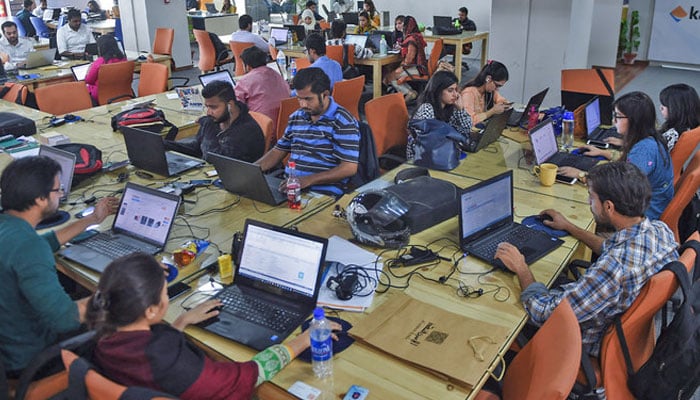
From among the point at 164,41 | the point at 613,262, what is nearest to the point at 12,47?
the point at 164,41

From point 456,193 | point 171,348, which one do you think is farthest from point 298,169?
point 171,348

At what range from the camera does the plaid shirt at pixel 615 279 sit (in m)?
2.08

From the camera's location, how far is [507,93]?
325 inches

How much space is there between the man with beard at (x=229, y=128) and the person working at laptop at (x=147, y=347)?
215cm

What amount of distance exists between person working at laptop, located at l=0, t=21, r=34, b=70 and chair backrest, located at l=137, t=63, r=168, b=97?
2.03m

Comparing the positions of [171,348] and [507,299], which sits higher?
[171,348]

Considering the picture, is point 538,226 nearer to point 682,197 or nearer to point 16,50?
point 682,197

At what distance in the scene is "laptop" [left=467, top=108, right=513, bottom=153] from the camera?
3922 millimetres

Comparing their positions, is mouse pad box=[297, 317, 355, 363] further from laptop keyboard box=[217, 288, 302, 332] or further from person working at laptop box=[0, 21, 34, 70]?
person working at laptop box=[0, 21, 34, 70]

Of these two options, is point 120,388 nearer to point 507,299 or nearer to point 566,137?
point 507,299

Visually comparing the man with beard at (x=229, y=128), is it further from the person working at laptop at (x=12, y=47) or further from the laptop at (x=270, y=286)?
the person working at laptop at (x=12, y=47)

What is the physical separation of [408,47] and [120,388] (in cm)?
723

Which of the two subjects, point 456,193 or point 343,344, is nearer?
point 343,344

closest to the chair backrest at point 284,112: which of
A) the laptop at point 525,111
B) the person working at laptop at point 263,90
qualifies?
the person working at laptop at point 263,90
